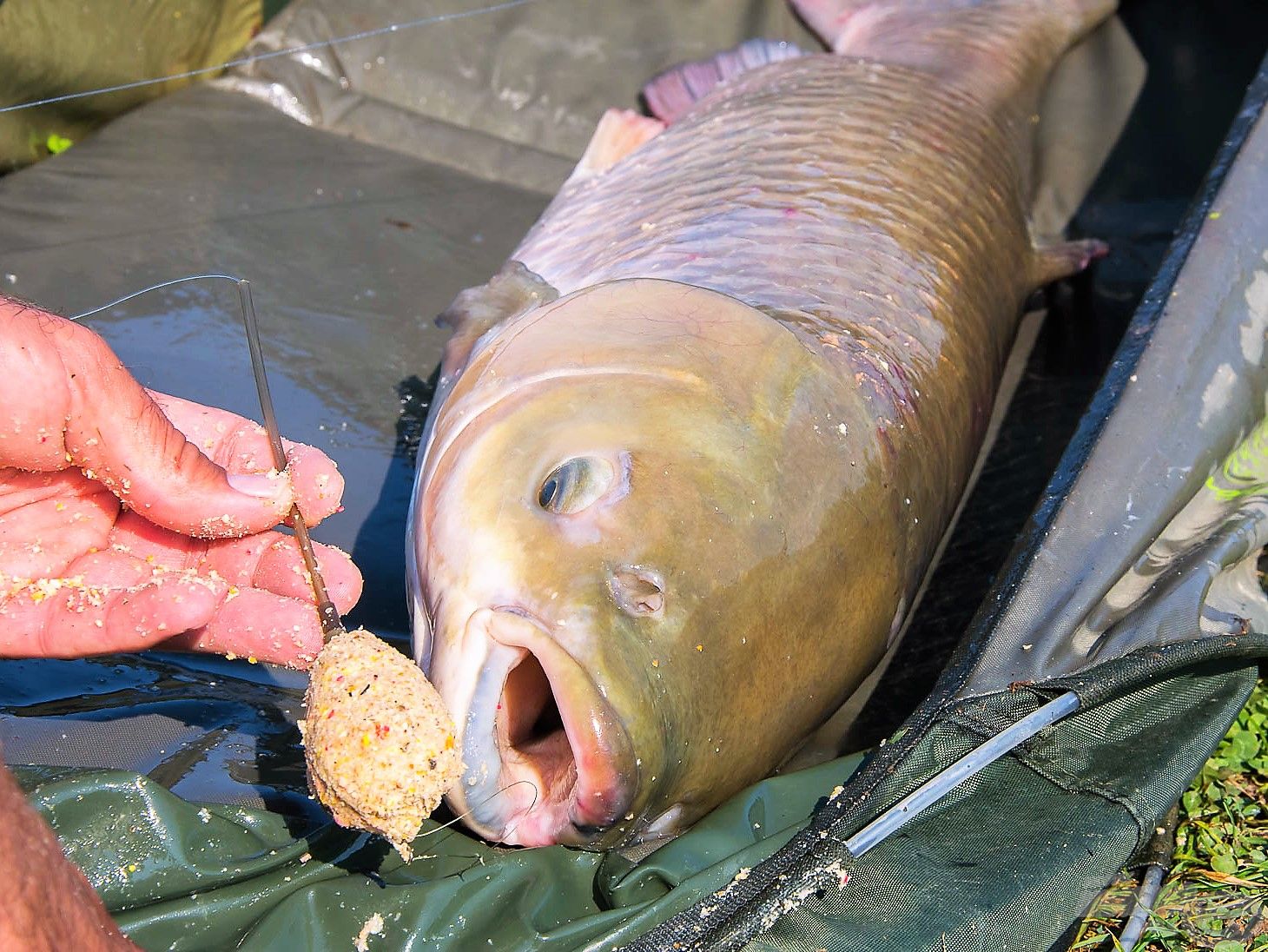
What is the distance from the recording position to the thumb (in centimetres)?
187

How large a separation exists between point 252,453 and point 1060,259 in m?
2.25

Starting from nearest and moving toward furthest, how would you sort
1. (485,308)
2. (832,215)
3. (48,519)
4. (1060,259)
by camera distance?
1. (48,519)
2. (485,308)
3. (832,215)
4. (1060,259)

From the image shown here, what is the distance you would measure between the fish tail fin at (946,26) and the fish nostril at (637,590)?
2322 mm

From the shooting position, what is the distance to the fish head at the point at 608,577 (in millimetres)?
1602

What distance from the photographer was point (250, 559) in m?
2.14

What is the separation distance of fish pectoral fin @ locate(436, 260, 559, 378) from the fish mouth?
819 millimetres

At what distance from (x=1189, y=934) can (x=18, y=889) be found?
1.74 m

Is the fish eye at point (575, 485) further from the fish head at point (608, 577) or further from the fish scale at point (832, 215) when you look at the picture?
the fish scale at point (832, 215)

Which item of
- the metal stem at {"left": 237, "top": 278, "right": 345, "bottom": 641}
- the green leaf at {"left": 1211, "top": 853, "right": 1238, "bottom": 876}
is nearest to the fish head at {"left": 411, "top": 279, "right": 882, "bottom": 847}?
the metal stem at {"left": 237, "top": 278, "right": 345, "bottom": 641}

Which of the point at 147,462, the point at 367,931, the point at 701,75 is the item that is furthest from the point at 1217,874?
the point at 701,75

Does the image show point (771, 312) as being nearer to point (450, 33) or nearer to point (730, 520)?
point (730, 520)

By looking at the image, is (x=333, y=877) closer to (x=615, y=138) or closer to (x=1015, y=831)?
(x=1015, y=831)

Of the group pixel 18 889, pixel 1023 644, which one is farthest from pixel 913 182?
pixel 18 889

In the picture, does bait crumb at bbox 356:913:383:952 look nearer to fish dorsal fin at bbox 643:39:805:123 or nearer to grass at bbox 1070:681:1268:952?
grass at bbox 1070:681:1268:952
